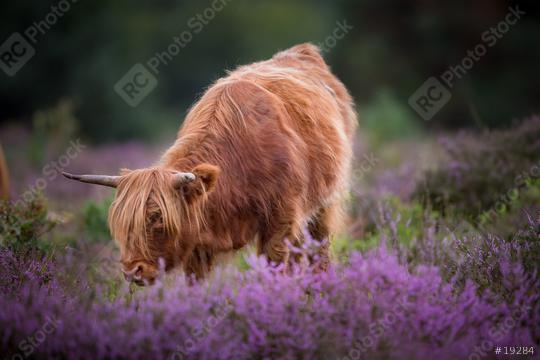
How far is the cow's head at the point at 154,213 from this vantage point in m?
4.03

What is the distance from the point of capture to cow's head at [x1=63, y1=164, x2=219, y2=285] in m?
4.03

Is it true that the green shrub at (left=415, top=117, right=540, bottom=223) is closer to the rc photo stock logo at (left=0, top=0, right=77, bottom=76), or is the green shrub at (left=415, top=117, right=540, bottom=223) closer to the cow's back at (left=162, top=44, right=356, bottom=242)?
the cow's back at (left=162, top=44, right=356, bottom=242)

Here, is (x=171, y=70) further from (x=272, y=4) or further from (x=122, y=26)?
(x=272, y=4)

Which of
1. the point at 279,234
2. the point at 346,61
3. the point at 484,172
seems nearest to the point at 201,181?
the point at 279,234

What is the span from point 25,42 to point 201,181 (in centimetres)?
2134

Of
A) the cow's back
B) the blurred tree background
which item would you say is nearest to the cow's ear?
the cow's back

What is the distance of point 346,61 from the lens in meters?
29.4

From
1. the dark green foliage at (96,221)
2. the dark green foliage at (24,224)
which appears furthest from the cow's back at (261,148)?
the dark green foliage at (96,221)

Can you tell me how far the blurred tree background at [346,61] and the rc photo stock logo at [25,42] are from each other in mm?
561

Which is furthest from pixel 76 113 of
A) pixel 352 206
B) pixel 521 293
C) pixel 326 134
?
pixel 521 293

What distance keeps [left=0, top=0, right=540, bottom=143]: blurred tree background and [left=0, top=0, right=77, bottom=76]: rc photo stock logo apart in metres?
0.56

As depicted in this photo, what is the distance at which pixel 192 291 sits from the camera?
3744 mm

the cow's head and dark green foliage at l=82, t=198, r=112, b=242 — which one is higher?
the cow's head

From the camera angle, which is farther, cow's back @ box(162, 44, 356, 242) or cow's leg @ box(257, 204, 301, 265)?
cow's leg @ box(257, 204, 301, 265)
